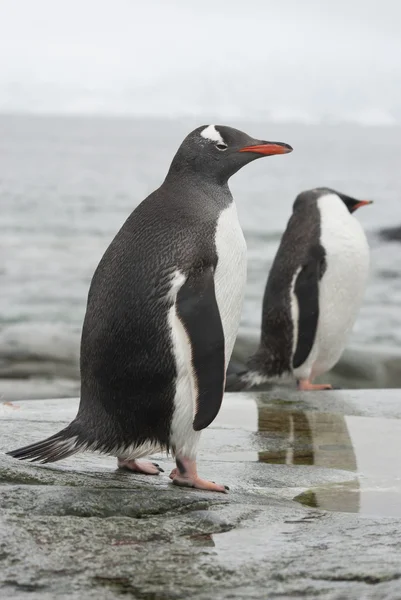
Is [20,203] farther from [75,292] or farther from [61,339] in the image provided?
[61,339]

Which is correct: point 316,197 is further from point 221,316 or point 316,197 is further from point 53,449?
point 53,449

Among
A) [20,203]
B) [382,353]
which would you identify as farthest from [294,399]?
[20,203]

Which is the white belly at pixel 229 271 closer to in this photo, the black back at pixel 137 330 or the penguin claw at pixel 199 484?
the black back at pixel 137 330

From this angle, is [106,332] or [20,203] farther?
[20,203]

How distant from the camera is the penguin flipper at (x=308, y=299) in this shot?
672 cm

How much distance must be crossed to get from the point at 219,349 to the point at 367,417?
1.97 m

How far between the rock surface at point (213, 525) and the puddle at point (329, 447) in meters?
0.01

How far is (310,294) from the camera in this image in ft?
22.0

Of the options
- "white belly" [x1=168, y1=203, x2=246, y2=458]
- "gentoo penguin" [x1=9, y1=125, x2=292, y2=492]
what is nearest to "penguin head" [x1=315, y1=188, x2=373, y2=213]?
"white belly" [x1=168, y1=203, x2=246, y2=458]

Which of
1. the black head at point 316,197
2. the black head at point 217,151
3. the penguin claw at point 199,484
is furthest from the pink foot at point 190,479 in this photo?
the black head at point 316,197

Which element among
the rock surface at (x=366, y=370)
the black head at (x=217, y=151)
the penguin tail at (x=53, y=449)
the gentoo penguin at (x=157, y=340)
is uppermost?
the black head at (x=217, y=151)

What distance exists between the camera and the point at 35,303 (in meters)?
17.1

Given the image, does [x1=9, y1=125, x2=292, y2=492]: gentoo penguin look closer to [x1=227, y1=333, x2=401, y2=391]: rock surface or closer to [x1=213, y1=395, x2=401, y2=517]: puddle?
[x1=213, y1=395, x2=401, y2=517]: puddle

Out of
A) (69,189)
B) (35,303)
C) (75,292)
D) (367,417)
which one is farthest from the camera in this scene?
(69,189)
